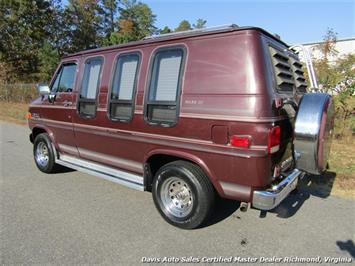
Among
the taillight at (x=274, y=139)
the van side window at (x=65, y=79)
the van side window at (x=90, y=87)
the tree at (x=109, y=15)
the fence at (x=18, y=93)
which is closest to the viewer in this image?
the taillight at (x=274, y=139)

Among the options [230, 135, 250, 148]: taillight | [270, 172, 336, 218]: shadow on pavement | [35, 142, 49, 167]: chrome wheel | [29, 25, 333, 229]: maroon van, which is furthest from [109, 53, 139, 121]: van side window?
[270, 172, 336, 218]: shadow on pavement

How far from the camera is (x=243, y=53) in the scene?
329cm

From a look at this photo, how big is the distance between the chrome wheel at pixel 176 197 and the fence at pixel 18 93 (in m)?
18.6

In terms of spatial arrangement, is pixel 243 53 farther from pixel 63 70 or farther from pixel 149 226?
pixel 63 70

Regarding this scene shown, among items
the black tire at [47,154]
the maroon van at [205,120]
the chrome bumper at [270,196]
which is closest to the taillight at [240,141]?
the maroon van at [205,120]

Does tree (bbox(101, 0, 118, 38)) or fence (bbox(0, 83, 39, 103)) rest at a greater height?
tree (bbox(101, 0, 118, 38))

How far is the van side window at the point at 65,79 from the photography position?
5.47 metres

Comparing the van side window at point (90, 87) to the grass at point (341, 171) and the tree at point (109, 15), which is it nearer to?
the grass at point (341, 171)

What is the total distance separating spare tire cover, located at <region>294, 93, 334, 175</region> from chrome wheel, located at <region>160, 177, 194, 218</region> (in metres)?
1.38

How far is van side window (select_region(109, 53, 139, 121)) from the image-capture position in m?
4.34

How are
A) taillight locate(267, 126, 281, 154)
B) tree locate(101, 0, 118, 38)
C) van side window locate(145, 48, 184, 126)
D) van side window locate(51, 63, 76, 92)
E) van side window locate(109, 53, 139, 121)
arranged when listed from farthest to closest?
1. tree locate(101, 0, 118, 38)
2. van side window locate(51, 63, 76, 92)
3. van side window locate(109, 53, 139, 121)
4. van side window locate(145, 48, 184, 126)
5. taillight locate(267, 126, 281, 154)

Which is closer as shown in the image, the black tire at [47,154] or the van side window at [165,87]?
the van side window at [165,87]

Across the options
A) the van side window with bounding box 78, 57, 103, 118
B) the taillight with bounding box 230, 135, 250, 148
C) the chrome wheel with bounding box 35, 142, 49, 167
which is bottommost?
the chrome wheel with bounding box 35, 142, 49, 167

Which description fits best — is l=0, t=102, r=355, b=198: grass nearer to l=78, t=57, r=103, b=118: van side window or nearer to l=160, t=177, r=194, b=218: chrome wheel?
l=160, t=177, r=194, b=218: chrome wheel
